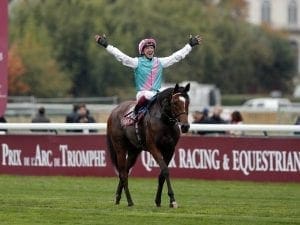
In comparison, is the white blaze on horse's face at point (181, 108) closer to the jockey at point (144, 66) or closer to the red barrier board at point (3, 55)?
the jockey at point (144, 66)

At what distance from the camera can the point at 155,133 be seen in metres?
18.2

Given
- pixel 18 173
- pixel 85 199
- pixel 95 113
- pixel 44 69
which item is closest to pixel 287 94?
pixel 44 69

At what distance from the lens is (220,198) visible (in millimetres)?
20047

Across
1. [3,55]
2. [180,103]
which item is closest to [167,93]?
[180,103]

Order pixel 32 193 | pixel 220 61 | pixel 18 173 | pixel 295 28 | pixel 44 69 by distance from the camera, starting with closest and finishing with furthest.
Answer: pixel 32 193 < pixel 18 173 < pixel 44 69 < pixel 220 61 < pixel 295 28

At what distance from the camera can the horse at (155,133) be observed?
58.2 feet

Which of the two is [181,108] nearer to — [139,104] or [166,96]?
[166,96]

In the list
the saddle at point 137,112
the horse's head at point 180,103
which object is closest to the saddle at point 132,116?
the saddle at point 137,112

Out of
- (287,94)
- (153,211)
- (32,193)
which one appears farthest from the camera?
(287,94)

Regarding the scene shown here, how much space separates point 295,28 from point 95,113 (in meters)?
89.3

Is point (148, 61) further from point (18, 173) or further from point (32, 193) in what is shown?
point (18, 173)

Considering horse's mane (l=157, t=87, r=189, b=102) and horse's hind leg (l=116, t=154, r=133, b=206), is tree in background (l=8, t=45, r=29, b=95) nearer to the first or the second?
horse's hind leg (l=116, t=154, r=133, b=206)

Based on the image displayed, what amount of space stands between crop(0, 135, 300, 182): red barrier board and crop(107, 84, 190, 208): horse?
19.1 feet

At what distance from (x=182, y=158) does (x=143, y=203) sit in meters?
6.38
